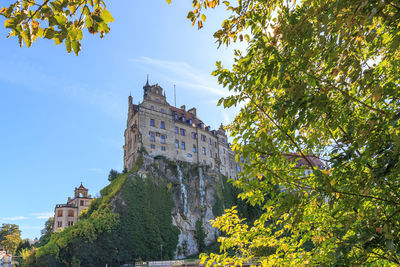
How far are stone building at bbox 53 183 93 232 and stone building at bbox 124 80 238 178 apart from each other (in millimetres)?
15703

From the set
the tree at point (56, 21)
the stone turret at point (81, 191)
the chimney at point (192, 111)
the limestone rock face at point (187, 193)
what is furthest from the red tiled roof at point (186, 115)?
the tree at point (56, 21)

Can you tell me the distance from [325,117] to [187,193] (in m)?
44.0

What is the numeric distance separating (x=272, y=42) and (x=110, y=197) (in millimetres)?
38884

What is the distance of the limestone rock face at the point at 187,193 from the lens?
42875 millimetres

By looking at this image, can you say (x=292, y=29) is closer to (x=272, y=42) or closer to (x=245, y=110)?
(x=272, y=42)

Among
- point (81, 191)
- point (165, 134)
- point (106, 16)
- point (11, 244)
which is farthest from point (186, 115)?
point (106, 16)

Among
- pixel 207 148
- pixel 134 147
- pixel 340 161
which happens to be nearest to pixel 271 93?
pixel 340 161

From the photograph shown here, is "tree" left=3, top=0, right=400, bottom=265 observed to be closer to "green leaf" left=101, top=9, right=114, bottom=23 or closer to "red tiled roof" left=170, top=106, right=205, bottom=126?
"green leaf" left=101, top=9, right=114, bottom=23

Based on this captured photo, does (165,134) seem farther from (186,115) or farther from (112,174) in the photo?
(112,174)

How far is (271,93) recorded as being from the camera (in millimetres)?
4906

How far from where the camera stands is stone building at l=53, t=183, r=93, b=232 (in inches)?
2136

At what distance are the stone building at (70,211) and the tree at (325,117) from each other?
5695cm

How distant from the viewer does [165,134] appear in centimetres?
4828

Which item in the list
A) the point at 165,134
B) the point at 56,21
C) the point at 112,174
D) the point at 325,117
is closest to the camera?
the point at 56,21
